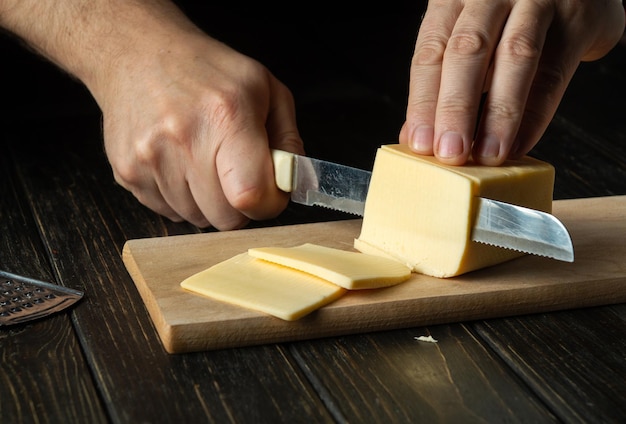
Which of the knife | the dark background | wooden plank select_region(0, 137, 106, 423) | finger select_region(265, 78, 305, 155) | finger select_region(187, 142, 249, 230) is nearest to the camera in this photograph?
wooden plank select_region(0, 137, 106, 423)

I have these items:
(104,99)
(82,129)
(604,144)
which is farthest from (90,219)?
(604,144)

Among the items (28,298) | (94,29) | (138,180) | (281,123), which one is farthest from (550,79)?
(28,298)

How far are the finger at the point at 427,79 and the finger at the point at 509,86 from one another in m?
0.10

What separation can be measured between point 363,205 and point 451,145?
245 millimetres

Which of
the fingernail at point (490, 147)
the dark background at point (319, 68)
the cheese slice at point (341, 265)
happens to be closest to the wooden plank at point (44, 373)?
the cheese slice at point (341, 265)

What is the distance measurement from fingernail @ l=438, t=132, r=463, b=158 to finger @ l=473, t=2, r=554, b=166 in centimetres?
6

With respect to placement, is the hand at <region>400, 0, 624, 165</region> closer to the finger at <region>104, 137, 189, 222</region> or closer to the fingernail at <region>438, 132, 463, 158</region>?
the fingernail at <region>438, 132, 463, 158</region>

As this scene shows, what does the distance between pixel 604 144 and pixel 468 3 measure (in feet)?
2.67

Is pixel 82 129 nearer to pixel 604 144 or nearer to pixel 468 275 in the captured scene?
pixel 468 275

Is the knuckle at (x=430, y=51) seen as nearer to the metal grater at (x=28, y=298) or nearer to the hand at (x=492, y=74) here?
the hand at (x=492, y=74)

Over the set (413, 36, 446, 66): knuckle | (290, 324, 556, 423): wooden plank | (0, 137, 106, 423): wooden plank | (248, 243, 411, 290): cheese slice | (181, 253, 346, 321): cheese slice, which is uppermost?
(413, 36, 446, 66): knuckle

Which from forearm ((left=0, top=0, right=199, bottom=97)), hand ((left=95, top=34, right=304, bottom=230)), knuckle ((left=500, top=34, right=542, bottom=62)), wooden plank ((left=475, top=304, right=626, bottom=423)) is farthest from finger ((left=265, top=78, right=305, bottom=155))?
wooden plank ((left=475, top=304, right=626, bottom=423))

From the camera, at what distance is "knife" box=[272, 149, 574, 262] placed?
1.60 m

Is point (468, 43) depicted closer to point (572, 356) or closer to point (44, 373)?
point (572, 356)
